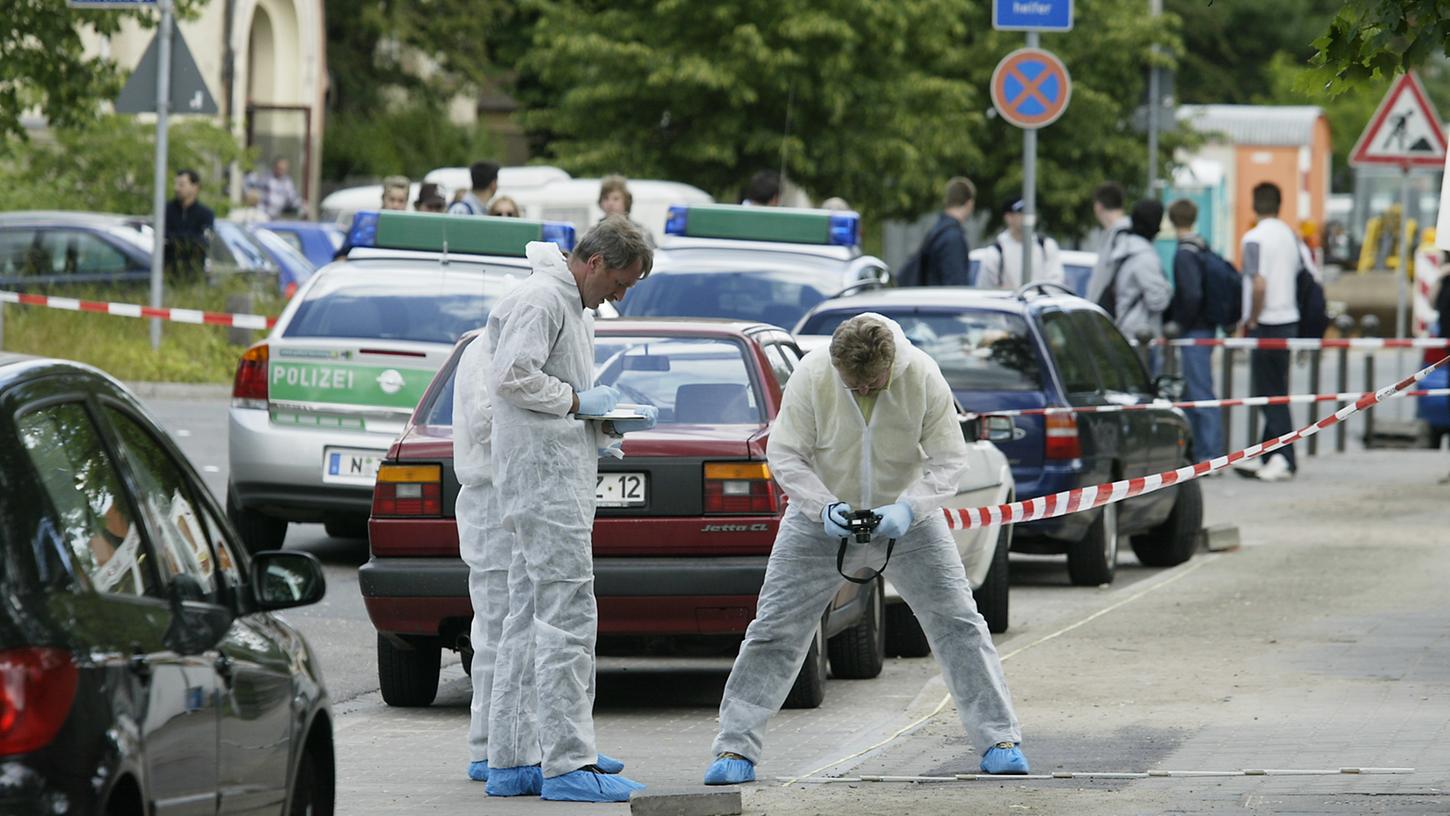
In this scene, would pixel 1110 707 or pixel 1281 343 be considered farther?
pixel 1281 343

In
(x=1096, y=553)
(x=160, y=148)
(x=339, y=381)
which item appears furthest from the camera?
(x=160, y=148)

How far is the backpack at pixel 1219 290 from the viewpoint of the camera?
788 inches

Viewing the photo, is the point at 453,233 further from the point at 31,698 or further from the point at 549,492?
the point at 31,698

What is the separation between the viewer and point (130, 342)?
22.4 meters

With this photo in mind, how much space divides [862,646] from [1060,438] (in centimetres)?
297

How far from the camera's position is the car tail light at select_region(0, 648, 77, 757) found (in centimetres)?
415

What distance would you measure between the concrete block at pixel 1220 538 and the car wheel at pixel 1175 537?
1.17 feet

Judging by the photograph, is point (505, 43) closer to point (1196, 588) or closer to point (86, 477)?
point (1196, 588)

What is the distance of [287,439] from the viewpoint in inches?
516

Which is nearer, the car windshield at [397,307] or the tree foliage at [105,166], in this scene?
the car windshield at [397,307]

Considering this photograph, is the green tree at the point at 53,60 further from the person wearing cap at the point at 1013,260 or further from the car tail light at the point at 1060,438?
the car tail light at the point at 1060,438

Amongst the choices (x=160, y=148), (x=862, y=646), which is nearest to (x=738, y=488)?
(x=862, y=646)

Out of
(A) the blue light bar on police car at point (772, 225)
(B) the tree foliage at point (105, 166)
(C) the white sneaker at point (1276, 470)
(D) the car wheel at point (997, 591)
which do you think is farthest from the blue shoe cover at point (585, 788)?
(B) the tree foliage at point (105, 166)

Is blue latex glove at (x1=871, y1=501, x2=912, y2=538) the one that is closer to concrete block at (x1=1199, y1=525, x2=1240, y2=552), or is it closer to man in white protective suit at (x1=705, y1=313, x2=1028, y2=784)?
man in white protective suit at (x1=705, y1=313, x2=1028, y2=784)
